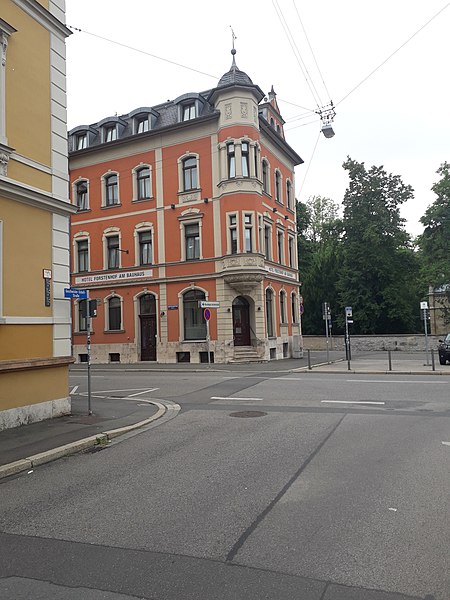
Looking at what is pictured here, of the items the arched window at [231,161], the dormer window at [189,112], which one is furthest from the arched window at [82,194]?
the arched window at [231,161]

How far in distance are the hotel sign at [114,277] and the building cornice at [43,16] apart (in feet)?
62.1

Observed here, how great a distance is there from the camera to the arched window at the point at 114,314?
30891mm

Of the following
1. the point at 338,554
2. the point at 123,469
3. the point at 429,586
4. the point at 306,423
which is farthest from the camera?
the point at 306,423

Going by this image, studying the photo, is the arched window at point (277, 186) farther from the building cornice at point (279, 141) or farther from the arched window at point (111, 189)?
the arched window at point (111, 189)

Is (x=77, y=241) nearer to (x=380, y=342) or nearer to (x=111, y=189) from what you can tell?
(x=111, y=189)

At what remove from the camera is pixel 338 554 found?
12.6ft

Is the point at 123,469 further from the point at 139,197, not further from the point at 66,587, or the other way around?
the point at 139,197

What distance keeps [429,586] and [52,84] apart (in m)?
11.6

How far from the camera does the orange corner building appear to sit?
90.1 ft

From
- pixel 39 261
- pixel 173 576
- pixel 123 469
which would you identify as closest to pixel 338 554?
pixel 173 576

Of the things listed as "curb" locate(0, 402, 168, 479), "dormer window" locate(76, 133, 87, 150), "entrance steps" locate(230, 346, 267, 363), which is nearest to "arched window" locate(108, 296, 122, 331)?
"entrance steps" locate(230, 346, 267, 363)

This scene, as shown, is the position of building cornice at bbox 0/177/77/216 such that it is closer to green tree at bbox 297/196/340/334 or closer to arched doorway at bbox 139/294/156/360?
arched doorway at bbox 139/294/156/360

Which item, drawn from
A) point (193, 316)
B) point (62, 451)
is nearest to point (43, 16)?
point (62, 451)

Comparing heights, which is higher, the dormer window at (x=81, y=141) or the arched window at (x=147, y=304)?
the dormer window at (x=81, y=141)
